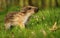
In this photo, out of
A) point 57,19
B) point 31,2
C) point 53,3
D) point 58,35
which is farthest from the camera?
point 31,2

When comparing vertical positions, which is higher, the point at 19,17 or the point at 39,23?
the point at 19,17

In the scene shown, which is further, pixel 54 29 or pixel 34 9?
pixel 34 9

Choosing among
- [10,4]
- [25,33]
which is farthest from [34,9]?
[10,4]

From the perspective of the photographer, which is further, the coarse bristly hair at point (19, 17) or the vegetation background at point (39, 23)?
the coarse bristly hair at point (19, 17)

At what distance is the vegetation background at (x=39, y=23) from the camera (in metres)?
5.14

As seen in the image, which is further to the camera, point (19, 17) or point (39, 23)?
point (19, 17)

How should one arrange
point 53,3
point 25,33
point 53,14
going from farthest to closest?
1. point 53,3
2. point 53,14
3. point 25,33

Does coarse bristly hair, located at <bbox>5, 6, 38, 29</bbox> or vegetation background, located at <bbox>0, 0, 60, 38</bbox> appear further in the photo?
coarse bristly hair, located at <bbox>5, 6, 38, 29</bbox>

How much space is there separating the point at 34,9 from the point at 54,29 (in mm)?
2426

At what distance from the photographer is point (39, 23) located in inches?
295

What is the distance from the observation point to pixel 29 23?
782 centimetres

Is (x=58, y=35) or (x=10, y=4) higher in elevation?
(x=58, y=35)

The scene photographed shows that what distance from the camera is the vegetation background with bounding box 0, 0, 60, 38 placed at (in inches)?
202

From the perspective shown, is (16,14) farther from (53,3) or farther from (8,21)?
(53,3)
